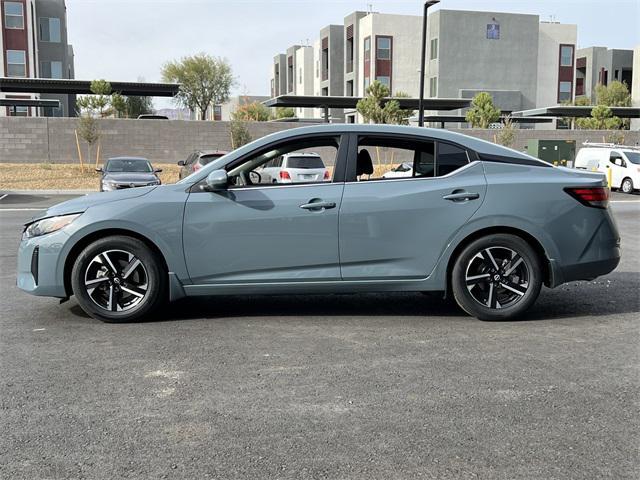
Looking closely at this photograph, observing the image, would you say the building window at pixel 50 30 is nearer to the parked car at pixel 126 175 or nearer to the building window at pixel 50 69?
the building window at pixel 50 69

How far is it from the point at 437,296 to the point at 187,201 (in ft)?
8.87

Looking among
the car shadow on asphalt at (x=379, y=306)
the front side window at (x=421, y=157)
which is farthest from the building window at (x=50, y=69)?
the front side window at (x=421, y=157)

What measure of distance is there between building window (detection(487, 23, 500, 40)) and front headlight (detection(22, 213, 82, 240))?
59.0 meters

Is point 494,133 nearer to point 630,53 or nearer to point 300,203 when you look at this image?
point 300,203

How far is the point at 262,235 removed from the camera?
5574 mm

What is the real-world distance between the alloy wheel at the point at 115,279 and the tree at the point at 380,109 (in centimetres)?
2960

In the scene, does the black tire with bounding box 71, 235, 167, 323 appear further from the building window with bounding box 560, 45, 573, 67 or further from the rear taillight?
the building window with bounding box 560, 45, 573, 67

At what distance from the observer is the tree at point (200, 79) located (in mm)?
66500

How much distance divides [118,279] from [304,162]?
11178mm

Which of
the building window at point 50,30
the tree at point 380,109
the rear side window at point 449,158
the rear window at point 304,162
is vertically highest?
the building window at point 50,30

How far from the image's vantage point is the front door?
219 inches

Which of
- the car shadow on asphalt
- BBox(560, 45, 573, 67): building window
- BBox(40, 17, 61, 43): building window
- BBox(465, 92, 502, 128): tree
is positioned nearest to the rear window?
the car shadow on asphalt

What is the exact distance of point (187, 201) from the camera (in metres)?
5.60

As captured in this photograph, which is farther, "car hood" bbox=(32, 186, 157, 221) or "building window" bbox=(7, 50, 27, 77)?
"building window" bbox=(7, 50, 27, 77)
